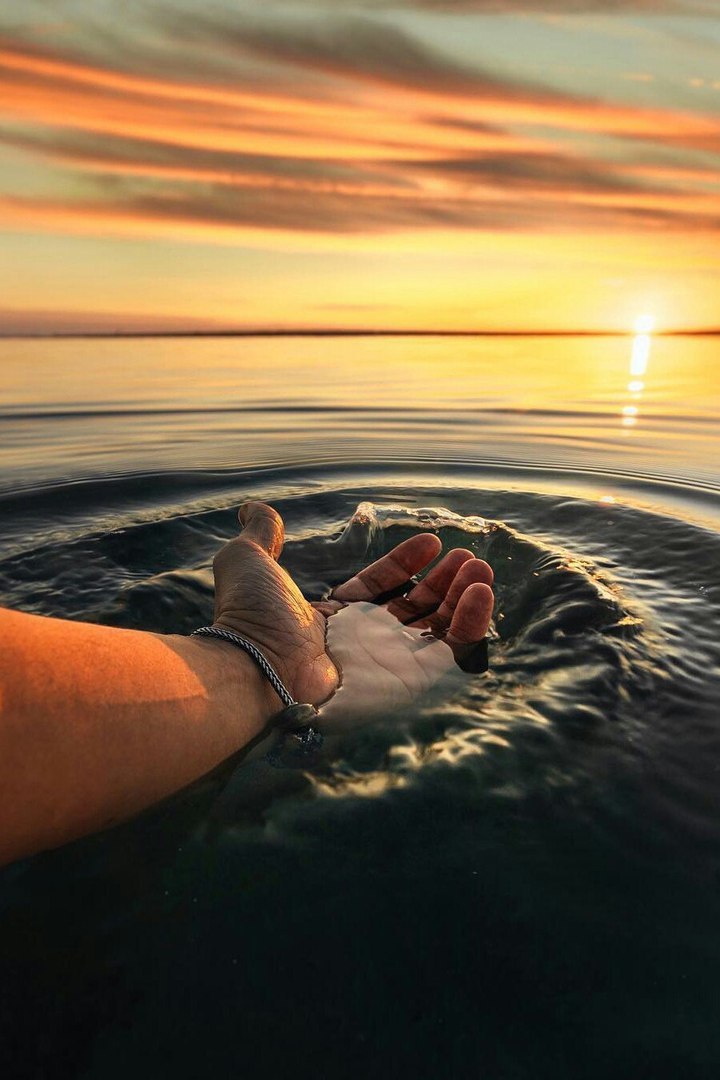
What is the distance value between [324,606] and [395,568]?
471mm

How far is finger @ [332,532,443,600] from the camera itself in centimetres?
377

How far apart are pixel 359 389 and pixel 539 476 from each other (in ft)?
30.5

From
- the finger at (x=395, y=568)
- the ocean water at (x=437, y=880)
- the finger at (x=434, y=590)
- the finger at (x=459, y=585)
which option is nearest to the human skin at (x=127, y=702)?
the ocean water at (x=437, y=880)

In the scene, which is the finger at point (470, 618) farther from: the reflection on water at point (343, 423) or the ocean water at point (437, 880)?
the reflection on water at point (343, 423)

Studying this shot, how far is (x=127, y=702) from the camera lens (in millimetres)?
1894

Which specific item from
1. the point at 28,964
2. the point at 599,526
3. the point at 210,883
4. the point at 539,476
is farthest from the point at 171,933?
the point at 539,476

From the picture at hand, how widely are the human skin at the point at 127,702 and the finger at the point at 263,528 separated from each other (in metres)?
0.40

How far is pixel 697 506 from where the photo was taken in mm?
5738

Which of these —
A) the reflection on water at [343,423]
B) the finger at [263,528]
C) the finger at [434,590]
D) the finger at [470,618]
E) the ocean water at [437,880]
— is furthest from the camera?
the reflection on water at [343,423]

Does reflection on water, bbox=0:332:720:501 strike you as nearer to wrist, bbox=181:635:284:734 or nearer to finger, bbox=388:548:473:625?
finger, bbox=388:548:473:625

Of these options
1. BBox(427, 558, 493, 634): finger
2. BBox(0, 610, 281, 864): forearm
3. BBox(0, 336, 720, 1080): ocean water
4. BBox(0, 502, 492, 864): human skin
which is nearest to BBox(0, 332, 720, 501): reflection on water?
BBox(0, 336, 720, 1080): ocean water

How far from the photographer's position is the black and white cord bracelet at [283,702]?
250 cm

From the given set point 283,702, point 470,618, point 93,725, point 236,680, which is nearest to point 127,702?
point 93,725

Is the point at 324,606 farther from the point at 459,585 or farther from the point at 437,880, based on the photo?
the point at 437,880
